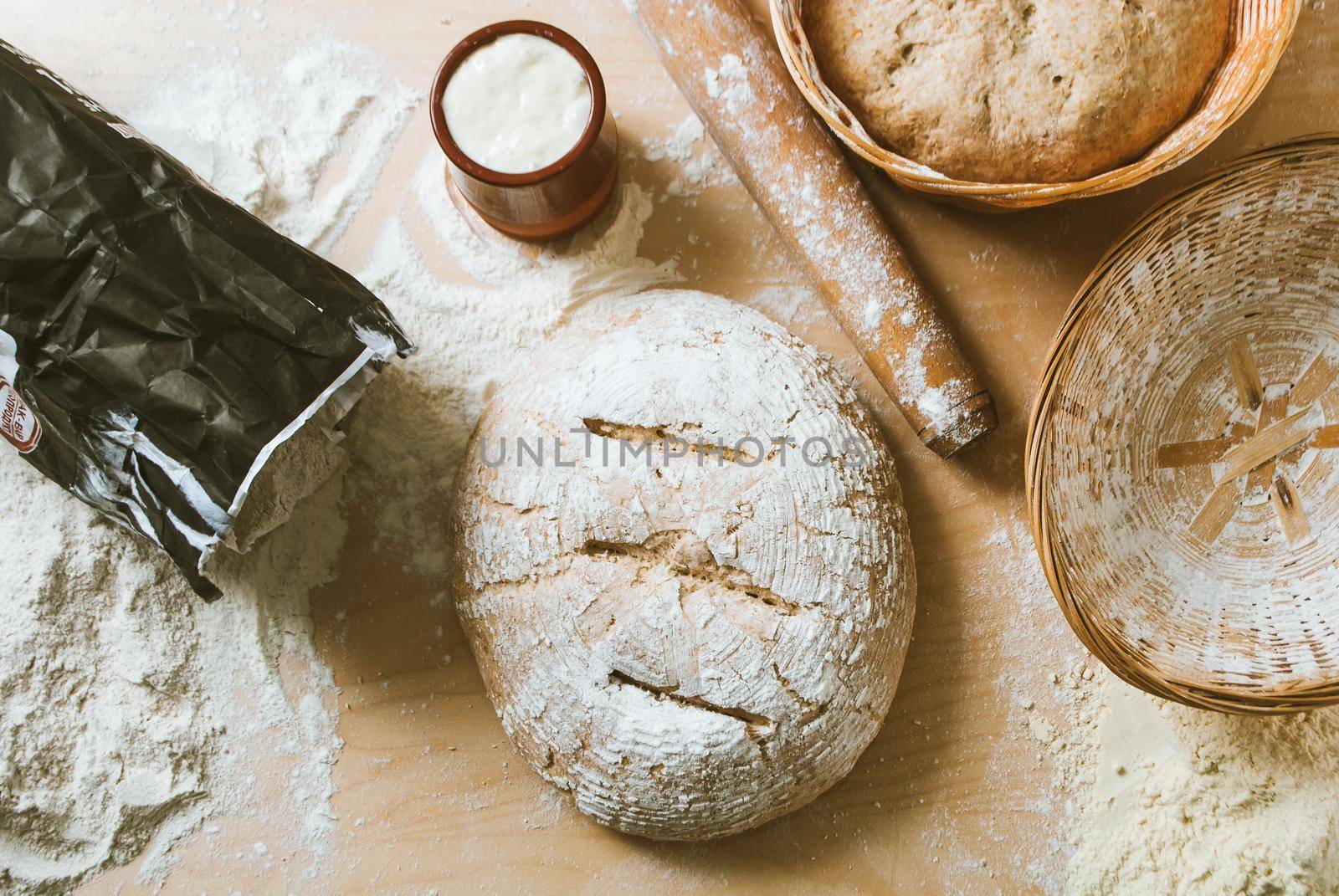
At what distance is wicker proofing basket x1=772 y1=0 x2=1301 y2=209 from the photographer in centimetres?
94

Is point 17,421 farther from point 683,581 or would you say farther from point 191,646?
point 683,581

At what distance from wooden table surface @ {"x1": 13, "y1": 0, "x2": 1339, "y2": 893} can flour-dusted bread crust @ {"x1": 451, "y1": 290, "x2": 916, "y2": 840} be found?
0.10 m

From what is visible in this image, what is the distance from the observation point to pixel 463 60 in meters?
1.02

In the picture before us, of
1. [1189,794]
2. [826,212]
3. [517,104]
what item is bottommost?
[1189,794]

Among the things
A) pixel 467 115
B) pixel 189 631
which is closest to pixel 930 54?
pixel 467 115

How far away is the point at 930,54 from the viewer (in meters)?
1.01

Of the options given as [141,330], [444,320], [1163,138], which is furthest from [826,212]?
[141,330]

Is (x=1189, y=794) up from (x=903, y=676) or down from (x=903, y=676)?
down

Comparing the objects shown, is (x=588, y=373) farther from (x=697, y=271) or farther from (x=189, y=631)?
(x=189, y=631)

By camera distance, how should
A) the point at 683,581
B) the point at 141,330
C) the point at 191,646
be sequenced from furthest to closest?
the point at 191,646 → the point at 683,581 → the point at 141,330

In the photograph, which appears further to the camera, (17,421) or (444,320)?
(444,320)

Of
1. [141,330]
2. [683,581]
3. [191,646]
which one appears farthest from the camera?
[191,646]

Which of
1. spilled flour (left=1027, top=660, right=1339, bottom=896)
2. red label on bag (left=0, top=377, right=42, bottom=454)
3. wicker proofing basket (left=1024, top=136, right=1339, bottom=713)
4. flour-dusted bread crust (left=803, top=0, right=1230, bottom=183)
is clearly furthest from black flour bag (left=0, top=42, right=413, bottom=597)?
spilled flour (left=1027, top=660, right=1339, bottom=896)

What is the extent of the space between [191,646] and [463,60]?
79 centimetres
